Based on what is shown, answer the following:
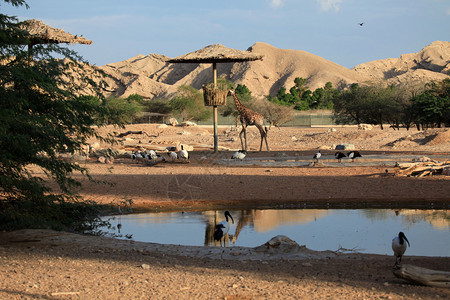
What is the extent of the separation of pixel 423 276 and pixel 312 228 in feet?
14.6

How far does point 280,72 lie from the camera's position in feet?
454

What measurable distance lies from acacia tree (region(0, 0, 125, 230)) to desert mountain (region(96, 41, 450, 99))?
104 meters

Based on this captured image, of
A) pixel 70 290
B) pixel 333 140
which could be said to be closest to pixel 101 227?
pixel 70 290

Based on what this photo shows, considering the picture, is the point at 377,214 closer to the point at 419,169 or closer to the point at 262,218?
the point at 262,218

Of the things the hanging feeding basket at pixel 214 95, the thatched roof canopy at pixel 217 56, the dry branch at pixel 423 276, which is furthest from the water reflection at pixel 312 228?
the thatched roof canopy at pixel 217 56

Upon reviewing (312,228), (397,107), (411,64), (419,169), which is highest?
(411,64)

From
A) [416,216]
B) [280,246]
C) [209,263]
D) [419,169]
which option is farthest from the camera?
[419,169]

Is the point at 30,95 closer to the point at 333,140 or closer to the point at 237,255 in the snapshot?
the point at 237,255

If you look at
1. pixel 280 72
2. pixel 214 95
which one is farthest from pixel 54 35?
pixel 280 72

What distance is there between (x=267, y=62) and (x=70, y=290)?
137 metres

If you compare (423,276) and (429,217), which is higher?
(423,276)

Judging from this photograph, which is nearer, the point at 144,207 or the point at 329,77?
the point at 144,207

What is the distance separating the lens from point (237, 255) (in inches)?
293

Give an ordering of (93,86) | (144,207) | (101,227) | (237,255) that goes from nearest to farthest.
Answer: (237,255)
(93,86)
(101,227)
(144,207)
